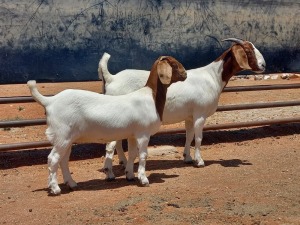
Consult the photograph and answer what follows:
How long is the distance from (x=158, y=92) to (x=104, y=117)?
0.85 m

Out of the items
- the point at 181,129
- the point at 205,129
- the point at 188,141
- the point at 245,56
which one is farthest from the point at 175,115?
the point at 205,129

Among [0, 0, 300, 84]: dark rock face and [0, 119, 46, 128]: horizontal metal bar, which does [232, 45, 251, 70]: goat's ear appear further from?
[0, 119, 46, 128]: horizontal metal bar

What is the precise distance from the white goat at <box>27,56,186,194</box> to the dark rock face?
2505 millimetres

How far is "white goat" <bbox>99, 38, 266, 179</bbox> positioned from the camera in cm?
776

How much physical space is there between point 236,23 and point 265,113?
214cm

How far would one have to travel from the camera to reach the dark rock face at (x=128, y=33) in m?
8.83

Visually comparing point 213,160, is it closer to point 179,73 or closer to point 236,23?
point 179,73

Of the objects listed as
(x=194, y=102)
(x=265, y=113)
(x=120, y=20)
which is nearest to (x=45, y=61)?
(x=120, y=20)

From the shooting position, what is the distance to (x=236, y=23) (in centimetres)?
1083

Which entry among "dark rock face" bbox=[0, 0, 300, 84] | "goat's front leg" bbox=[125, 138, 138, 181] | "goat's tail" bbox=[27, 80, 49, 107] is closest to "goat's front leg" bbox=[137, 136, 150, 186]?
"goat's front leg" bbox=[125, 138, 138, 181]

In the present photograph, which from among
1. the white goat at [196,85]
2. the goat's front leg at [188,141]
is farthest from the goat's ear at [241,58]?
the goat's front leg at [188,141]

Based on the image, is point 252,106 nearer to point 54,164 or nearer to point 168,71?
point 168,71

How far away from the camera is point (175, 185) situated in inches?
275

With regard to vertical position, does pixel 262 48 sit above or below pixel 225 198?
above
